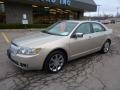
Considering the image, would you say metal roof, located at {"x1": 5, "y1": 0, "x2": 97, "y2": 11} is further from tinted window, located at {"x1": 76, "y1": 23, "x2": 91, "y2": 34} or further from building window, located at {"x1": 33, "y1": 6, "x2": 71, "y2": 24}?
tinted window, located at {"x1": 76, "y1": 23, "x2": 91, "y2": 34}

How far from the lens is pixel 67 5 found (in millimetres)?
21734

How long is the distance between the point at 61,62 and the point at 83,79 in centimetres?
90

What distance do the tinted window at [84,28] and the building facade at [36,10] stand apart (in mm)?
11555

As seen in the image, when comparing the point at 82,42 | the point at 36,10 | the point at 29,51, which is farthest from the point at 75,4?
the point at 29,51

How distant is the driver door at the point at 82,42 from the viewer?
17.0ft

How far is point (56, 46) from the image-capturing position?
15.2 feet

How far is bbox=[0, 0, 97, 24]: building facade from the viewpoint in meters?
19.0

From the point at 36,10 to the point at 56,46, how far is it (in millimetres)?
19071

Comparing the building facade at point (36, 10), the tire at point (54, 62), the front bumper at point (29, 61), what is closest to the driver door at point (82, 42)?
the tire at point (54, 62)

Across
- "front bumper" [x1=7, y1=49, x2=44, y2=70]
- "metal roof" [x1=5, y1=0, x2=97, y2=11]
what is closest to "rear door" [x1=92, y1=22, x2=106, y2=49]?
"front bumper" [x1=7, y1=49, x2=44, y2=70]

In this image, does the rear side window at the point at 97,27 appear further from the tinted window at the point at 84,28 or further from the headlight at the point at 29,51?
the headlight at the point at 29,51

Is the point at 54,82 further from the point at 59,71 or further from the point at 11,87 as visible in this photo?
the point at 11,87

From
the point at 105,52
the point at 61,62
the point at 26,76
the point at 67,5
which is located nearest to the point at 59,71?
the point at 61,62

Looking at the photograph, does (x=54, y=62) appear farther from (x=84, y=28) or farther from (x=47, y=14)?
(x=47, y=14)
